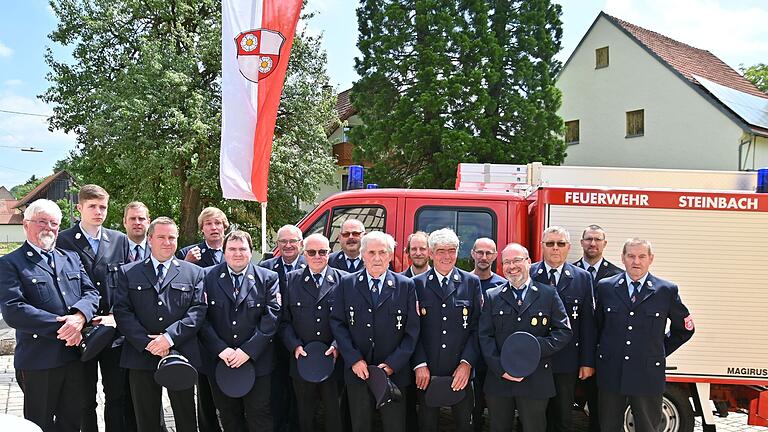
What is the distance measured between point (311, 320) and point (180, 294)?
0.92 metres

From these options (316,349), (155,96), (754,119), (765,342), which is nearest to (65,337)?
(316,349)

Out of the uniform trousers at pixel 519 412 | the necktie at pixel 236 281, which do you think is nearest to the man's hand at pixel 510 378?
the uniform trousers at pixel 519 412

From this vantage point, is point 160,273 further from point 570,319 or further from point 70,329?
point 570,319

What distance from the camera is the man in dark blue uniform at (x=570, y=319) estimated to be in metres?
4.31

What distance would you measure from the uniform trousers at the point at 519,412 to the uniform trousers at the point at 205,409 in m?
2.27

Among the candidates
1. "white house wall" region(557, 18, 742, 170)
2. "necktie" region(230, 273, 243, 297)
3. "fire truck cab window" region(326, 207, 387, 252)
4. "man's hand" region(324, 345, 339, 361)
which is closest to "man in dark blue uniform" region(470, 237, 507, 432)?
"man's hand" region(324, 345, 339, 361)

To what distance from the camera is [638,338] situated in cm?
411

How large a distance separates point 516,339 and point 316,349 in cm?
140

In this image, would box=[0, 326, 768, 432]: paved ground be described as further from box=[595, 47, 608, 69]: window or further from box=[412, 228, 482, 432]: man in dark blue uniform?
box=[595, 47, 608, 69]: window

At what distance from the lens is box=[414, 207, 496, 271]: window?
5.45 metres

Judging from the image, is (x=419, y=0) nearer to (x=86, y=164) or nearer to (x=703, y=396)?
(x=86, y=164)

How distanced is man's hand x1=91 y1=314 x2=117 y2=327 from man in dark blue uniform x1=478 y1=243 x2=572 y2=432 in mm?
2463

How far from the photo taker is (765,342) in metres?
4.72

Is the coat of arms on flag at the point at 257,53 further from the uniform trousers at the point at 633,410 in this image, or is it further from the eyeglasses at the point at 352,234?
the uniform trousers at the point at 633,410
